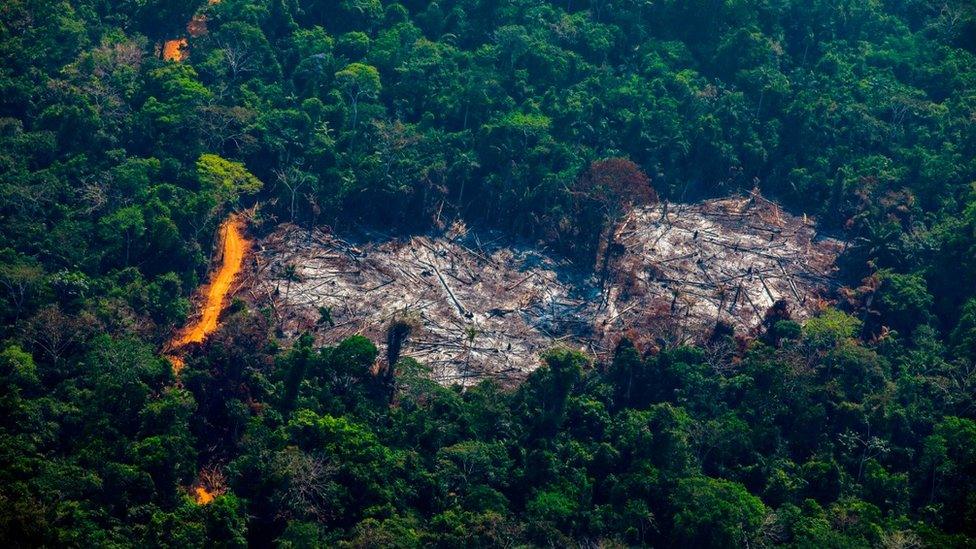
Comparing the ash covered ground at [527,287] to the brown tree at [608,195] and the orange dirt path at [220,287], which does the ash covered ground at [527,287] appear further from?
the brown tree at [608,195]

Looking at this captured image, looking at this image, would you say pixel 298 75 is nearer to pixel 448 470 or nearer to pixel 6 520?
pixel 448 470

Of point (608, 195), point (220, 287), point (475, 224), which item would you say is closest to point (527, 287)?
point (475, 224)

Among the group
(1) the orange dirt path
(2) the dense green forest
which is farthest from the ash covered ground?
(2) the dense green forest

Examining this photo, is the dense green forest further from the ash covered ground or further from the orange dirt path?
the ash covered ground

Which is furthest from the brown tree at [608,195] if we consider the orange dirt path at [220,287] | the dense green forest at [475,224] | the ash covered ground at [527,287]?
the orange dirt path at [220,287]

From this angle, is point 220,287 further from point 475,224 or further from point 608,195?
point 608,195

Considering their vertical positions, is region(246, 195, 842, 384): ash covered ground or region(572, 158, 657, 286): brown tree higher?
region(572, 158, 657, 286): brown tree
